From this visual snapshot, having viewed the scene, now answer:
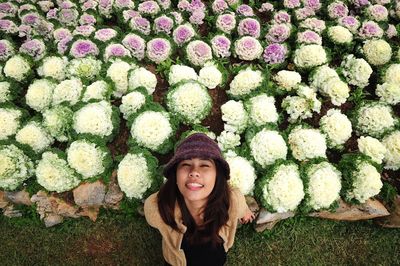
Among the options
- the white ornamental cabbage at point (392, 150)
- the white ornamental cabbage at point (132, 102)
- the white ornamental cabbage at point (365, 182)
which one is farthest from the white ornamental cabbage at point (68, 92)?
the white ornamental cabbage at point (392, 150)

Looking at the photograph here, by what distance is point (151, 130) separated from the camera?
11.1 ft

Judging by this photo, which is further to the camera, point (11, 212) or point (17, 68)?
→ point (17, 68)

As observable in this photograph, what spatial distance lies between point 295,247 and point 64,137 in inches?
110

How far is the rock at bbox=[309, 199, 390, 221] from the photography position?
347 centimetres

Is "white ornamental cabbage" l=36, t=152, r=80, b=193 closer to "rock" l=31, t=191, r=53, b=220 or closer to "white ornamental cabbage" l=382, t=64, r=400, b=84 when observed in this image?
"rock" l=31, t=191, r=53, b=220

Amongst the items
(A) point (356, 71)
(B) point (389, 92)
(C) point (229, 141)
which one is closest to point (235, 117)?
(C) point (229, 141)

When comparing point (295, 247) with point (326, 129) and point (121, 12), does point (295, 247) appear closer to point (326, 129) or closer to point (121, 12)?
point (326, 129)

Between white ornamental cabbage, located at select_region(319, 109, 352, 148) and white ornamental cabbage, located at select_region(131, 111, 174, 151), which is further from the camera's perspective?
white ornamental cabbage, located at select_region(319, 109, 352, 148)

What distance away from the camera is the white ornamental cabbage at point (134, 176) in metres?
3.28

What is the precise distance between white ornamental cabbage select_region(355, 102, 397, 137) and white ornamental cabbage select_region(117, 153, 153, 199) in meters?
2.34

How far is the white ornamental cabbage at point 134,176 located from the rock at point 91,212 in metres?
0.63

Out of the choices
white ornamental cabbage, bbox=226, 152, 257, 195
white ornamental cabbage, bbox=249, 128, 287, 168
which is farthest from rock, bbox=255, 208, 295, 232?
white ornamental cabbage, bbox=249, 128, 287, 168

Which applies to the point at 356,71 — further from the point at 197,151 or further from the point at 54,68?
the point at 54,68

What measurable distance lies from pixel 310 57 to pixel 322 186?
161 centimetres
